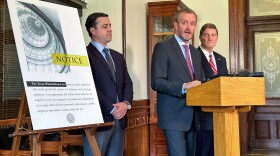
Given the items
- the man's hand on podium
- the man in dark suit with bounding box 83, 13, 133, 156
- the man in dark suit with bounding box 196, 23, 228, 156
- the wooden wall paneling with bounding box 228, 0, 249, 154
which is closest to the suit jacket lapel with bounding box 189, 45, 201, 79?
the man in dark suit with bounding box 196, 23, 228, 156

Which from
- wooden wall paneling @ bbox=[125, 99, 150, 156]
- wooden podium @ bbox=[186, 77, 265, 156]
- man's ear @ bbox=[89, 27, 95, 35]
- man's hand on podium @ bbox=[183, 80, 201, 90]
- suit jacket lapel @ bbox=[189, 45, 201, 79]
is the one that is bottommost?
wooden wall paneling @ bbox=[125, 99, 150, 156]

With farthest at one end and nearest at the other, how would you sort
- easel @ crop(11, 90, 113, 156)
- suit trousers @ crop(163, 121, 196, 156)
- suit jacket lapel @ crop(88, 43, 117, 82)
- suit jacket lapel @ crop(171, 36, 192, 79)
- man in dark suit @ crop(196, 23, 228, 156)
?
1. man in dark suit @ crop(196, 23, 228, 156)
2. suit jacket lapel @ crop(88, 43, 117, 82)
3. suit jacket lapel @ crop(171, 36, 192, 79)
4. suit trousers @ crop(163, 121, 196, 156)
5. easel @ crop(11, 90, 113, 156)

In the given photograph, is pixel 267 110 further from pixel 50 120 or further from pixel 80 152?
pixel 50 120

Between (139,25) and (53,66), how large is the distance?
8.21 feet

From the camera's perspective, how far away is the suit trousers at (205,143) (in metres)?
2.58

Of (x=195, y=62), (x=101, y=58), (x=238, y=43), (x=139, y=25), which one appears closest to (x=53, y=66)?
(x=101, y=58)

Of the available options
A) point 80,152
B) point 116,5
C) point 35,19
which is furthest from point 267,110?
point 35,19

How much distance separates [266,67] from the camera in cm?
491

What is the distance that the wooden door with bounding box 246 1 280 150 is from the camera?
4.87 metres

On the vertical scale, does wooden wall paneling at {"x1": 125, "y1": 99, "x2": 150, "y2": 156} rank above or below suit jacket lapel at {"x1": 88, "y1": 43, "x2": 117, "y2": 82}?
below

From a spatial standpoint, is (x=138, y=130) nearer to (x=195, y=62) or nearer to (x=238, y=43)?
(x=238, y=43)

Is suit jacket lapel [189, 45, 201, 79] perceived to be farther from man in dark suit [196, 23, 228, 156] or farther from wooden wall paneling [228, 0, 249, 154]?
wooden wall paneling [228, 0, 249, 154]

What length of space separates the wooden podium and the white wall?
7.83ft

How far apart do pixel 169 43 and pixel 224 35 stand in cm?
267
